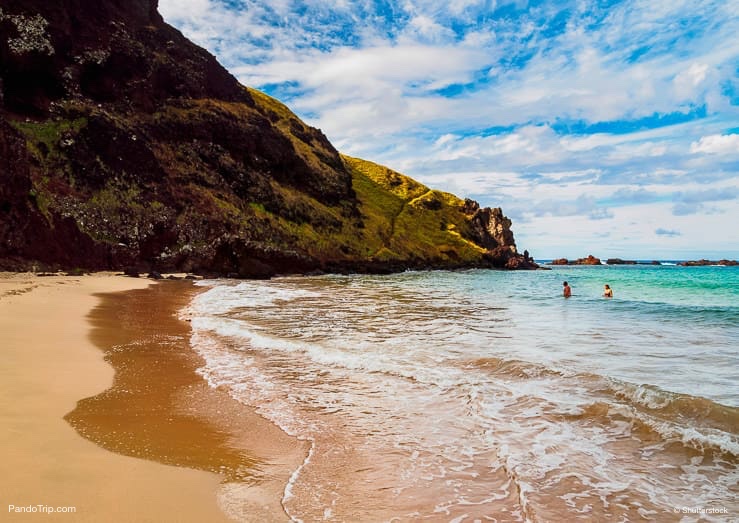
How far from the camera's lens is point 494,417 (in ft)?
27.6

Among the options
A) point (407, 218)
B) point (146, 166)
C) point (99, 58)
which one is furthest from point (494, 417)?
point (407, 218)

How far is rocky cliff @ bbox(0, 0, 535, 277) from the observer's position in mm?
44344

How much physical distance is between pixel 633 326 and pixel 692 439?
1447 centimetres

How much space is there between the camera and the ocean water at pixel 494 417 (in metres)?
5.48

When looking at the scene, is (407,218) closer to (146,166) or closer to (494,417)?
(146,166)

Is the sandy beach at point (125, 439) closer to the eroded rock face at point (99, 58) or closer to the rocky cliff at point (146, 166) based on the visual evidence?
the rocky cliff at point (146, 166)

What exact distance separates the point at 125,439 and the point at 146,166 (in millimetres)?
57436

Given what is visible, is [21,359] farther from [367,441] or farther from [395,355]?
[395,355]

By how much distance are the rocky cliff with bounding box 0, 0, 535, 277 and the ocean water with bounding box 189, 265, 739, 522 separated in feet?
108

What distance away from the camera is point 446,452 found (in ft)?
22.4

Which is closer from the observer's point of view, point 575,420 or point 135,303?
point 575,420

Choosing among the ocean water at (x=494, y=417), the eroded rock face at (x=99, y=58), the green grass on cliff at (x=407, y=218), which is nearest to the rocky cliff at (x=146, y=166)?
the eroded rock face at (x=99, y=58)

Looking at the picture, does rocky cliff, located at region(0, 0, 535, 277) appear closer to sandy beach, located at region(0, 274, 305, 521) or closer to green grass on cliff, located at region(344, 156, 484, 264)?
green grass on cliff, located at region(344, 156, 484, 264)

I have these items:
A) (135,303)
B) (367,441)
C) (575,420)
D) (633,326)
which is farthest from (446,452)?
(135,303)
